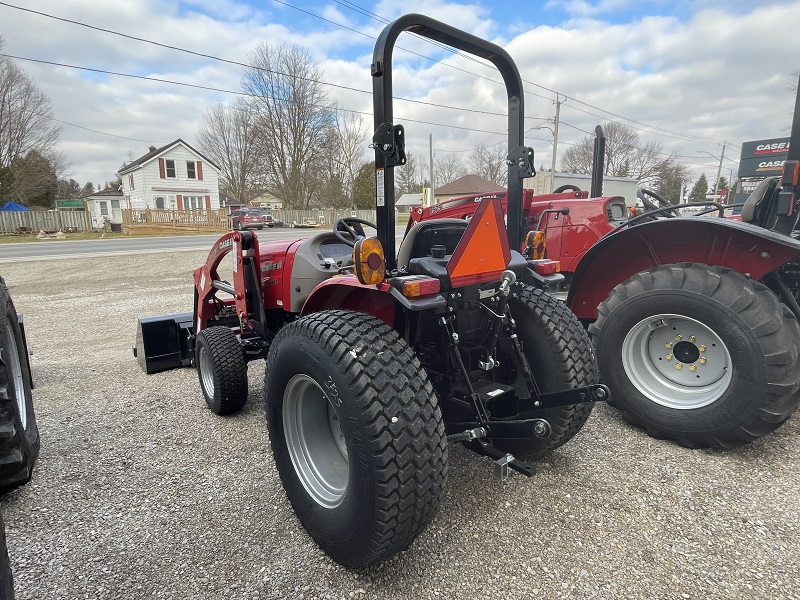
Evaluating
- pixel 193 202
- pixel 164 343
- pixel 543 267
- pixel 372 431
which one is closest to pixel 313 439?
pixel 372 431

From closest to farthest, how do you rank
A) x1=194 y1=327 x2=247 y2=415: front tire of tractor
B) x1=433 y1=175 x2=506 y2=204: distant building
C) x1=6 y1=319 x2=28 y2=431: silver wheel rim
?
x1=6 y1=319 x2=28 y2=431: silver wheel rim, x1=194 y1=327 x2=247 y2=415: front tire of tractor, x1=433 y1=175 x2=506 y2=204: distant building

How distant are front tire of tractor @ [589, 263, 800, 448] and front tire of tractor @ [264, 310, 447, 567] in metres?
1.80

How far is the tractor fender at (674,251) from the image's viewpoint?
107 inches

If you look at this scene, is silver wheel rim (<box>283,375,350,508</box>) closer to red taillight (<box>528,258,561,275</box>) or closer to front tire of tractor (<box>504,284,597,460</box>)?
front tire of tractor (<box>504,284,597,460</box>)

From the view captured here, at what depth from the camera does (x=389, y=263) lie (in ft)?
6.61

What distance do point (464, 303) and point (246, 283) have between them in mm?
1978

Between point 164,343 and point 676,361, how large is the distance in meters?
4.14

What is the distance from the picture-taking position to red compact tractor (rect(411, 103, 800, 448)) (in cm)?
258

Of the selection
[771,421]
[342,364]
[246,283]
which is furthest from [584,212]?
[342,364]

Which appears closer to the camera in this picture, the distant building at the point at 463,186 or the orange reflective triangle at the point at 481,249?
the orange reflective triangle at the point at 481,249

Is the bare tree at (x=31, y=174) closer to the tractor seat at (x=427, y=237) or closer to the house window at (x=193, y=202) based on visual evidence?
the house window at (x=193, y=202)

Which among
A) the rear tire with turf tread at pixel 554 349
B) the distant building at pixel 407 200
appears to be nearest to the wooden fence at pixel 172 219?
the rear tire with turf tread at pixel 554 349

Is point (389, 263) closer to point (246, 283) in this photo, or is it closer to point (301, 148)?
point (246, 283)

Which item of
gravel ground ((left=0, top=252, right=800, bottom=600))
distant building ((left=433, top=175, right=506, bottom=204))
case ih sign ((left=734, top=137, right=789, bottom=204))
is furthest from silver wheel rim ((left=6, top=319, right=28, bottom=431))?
distant building ((left=433, top=175, right=506, bottom=204))
